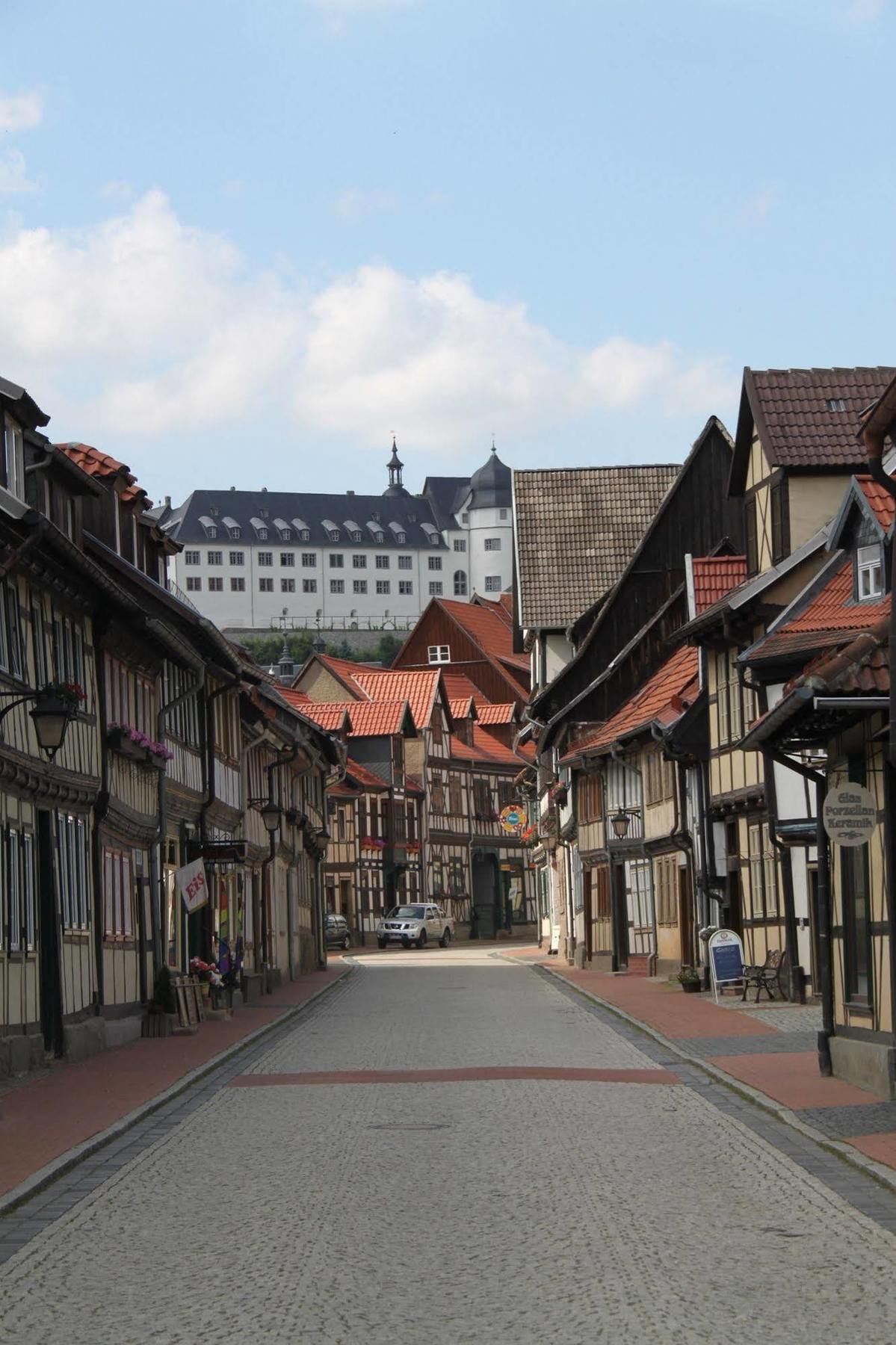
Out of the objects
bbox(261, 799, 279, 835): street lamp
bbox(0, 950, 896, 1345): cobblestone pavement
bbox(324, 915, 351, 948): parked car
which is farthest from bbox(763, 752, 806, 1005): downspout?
bbox(324, 915, 351, 948): parked car

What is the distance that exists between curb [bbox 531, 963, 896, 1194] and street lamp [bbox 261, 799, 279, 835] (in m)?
10.5

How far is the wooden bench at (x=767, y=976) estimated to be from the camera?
30016mm

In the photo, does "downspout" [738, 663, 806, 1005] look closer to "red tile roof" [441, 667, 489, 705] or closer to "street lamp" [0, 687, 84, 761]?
"street lamp" [0, 687, 84, 761]

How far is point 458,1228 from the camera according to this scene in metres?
10.7

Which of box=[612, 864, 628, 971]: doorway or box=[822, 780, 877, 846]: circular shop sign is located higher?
box=[822, 780, 877, 846]: circular shop sign

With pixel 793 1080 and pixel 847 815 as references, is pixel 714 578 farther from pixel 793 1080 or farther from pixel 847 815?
pixel 847 815

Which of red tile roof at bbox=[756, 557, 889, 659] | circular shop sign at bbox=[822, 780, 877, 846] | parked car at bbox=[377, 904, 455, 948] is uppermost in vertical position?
red tile roof at bbox=[756, 557, 889, 659]

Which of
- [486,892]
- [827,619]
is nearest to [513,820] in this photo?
[486,892]

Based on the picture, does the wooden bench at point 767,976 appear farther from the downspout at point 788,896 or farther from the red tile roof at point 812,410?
the red tile roof at point 812,410

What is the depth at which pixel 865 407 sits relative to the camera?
3002cm

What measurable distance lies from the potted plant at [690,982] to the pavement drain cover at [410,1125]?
1791 cm

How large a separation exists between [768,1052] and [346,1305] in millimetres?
13800

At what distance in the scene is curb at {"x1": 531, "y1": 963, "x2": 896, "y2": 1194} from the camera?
12.3 m

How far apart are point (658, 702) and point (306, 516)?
14906 centimetres
